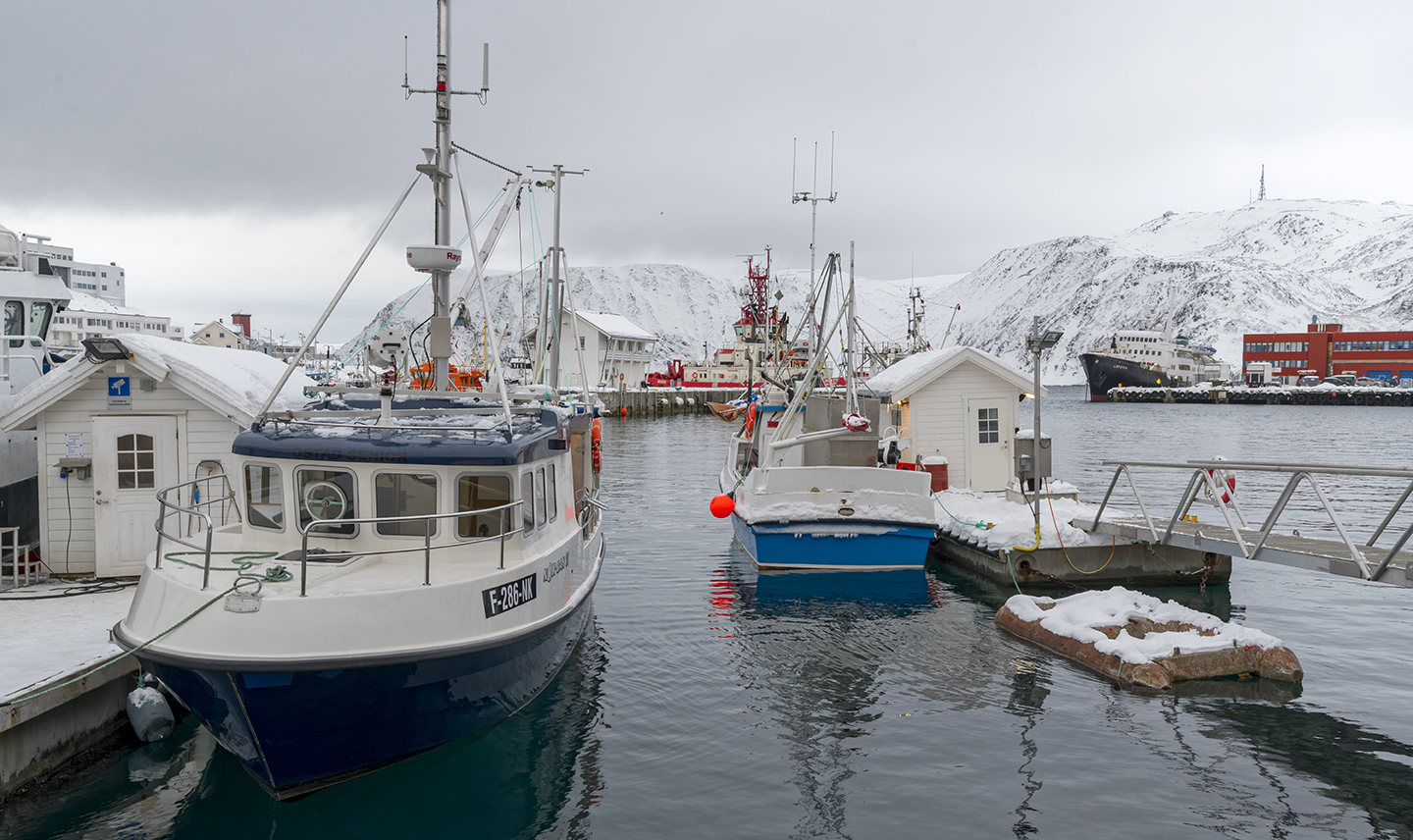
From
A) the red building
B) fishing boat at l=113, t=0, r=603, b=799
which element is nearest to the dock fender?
fishing boat at l=113, t=0, r=603, b=799

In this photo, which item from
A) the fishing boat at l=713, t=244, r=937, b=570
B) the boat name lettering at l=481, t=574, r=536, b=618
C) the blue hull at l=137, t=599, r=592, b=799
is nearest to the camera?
the blue hull at l=137, t=599, r=592, b=799

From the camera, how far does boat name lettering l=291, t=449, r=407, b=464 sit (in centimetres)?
835

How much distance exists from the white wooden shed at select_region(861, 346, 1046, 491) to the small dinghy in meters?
8.56

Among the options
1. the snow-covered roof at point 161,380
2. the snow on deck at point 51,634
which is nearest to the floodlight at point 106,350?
the snow-covered roof at point 161,380

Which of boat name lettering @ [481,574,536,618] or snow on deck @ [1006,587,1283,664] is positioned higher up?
boat name lettering @ [481,574,536,618]

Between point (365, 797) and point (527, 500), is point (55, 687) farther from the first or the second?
point (527, 500)

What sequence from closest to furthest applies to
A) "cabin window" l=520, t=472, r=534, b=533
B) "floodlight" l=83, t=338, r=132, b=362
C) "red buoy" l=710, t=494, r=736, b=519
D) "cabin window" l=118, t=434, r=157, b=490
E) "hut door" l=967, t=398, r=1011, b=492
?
"cabin window" l=520, t=472, r=534, b=533, "floodlight" l=83, t=338, r=132, b=362, "cabin window" l=118, t=434, r=157, b=490, "red buoy" l=710, t=494, r=736, b=519, "hut door" l=967, t=398, r=1011, b=492

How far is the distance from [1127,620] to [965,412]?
985 cm

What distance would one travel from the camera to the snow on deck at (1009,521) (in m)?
16.3

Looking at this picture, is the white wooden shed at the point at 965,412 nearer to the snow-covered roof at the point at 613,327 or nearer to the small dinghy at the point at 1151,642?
the small dinghy at the point at 1151,642

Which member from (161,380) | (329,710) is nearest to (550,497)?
(329,710)

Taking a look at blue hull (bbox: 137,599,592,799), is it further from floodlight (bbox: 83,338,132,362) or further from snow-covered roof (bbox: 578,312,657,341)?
snow-covered roof (bbox: 578,312,657,341)

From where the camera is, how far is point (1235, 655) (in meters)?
11.2

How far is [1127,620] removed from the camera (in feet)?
40.3
